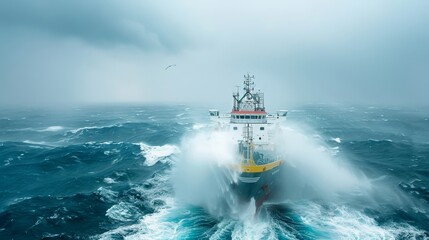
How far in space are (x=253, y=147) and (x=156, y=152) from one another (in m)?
31.2

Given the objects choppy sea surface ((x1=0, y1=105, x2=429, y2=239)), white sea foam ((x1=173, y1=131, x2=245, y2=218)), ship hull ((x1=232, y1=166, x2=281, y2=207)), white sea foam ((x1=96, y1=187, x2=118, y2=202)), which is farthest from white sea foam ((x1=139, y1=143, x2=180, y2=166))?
ship hull ((x1=232, y1=166, x2=281, y2=207))

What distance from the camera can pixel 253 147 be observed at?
113ft

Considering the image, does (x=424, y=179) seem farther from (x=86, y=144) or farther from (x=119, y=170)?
(x=86, y=144)

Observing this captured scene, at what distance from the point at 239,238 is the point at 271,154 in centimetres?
1458

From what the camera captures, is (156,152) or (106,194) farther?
(156,152)

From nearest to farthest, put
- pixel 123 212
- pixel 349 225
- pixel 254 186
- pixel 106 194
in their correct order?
pixel 349 225, pixel 254 186, pixel 123 212, pixel 106 194

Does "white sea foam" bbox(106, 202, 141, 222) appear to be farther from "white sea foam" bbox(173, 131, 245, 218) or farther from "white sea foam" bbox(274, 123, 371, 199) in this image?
"white sea foam" bbox(274, 123, 371, 199)

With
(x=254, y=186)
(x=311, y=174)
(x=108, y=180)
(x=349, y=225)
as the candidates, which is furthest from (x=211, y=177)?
(x=108, y=180)

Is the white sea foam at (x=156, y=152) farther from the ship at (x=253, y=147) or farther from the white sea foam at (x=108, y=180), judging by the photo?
the ship at (x=253, y=147)

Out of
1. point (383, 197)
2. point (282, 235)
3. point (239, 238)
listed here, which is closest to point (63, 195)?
point (239, 238)

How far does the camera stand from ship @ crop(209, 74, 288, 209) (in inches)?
1165

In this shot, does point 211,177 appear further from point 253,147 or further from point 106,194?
point 106,194

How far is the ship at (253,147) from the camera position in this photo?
1165 inches

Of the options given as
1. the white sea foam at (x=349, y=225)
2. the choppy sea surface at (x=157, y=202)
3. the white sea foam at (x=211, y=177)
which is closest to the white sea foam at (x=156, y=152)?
the choppy sea surface at (x=157, y=202)
